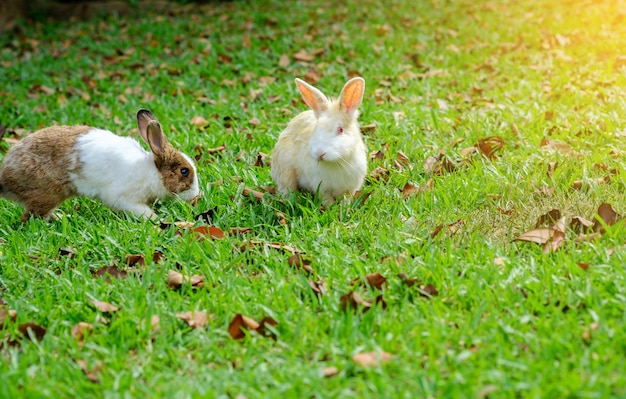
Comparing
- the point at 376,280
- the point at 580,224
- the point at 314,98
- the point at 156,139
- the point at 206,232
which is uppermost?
the point at 314,98

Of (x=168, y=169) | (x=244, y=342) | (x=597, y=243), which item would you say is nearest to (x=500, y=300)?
(x=597, y=243)

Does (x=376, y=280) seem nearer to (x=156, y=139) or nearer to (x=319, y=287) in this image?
(x=319, y=287)

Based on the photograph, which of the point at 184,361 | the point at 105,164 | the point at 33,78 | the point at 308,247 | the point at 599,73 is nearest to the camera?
the point at 184,361

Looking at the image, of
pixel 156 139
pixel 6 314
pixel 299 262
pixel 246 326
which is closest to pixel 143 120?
pixel 156 139

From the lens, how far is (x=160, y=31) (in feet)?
Answer: 37.9

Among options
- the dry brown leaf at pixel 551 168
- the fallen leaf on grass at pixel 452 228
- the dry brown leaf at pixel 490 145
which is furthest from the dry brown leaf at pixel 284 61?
the fallen leaf on grass at pixel 452 228

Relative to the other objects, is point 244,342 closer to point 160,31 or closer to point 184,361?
point 184,361

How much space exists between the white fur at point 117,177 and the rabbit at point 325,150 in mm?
680

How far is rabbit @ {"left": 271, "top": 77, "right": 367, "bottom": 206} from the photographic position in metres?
4.66

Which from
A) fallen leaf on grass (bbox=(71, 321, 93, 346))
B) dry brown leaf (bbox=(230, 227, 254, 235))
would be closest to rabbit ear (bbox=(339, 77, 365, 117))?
dry brown leaf (bbox=(230, 227, 254, 235))

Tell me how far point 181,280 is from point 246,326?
24.9 inches

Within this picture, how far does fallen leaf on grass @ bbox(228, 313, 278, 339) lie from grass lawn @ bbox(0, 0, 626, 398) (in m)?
0.03

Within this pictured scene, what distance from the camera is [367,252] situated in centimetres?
410

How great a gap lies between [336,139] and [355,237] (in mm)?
656
